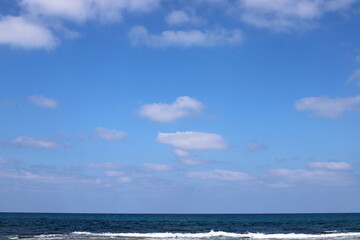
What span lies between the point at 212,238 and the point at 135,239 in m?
7.15

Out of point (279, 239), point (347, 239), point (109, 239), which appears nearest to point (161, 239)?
point (109, 239)

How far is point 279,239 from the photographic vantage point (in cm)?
3572

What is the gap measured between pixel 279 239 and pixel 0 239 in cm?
2352

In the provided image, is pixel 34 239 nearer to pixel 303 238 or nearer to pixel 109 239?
pixel 109 239

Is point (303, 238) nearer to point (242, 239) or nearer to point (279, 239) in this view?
point (279, 239)

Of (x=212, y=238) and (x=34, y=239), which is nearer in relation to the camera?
(x=34, y=239)

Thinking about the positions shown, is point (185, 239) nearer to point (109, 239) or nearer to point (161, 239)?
point (161, 239)

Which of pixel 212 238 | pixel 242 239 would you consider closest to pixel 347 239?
pixel 242 239

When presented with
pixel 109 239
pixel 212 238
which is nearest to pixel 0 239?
pixel 109 239

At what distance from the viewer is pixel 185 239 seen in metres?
35.6

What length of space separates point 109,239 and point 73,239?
2.98 m

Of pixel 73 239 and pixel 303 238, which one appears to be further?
pixel 303 238

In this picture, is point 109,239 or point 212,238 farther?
point 212,238

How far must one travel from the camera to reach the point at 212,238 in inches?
1462
